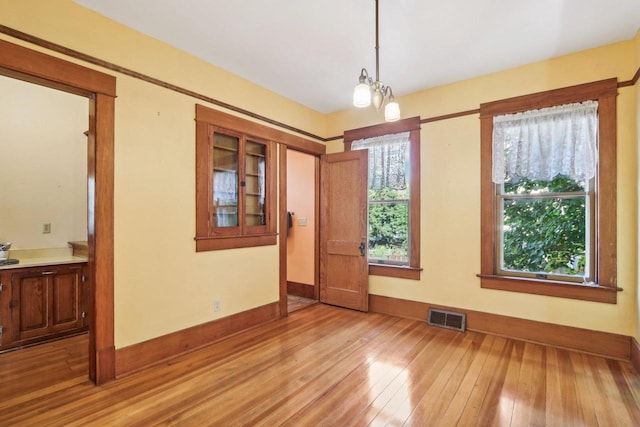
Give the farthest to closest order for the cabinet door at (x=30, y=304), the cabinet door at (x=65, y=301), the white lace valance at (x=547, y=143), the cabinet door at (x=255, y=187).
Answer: the cabinet door at (x=255, y=187) < the cabinet door at (x=65, y=301) < the cabinet door at (x=30, y=304) < the white lace valance at (x=547, y=143)

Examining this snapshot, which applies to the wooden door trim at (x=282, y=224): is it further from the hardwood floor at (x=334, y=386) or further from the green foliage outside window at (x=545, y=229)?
the green foliage outside window at (x=545, y=229)

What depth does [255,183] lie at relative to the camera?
379cm

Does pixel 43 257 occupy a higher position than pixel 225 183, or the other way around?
pixel 225 183

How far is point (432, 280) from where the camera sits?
383 centimetres

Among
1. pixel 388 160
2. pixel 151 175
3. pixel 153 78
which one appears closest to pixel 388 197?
pixel 388 160

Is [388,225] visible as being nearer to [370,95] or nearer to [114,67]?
[370,95]

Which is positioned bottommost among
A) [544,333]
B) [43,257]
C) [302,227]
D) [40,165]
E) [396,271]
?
[544,333]

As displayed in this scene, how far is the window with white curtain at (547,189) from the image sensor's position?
2969 mm

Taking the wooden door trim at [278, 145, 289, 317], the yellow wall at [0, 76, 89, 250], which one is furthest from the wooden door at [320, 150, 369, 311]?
the yellow wall at [0, 76, 89, 250]

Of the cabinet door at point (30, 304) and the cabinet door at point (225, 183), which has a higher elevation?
the cabinet door at point (225, 183)

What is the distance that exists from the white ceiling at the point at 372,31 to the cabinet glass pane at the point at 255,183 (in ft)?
2.59

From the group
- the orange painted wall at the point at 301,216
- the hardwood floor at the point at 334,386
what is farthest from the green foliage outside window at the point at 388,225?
the hardwood floor at the point at 334,386

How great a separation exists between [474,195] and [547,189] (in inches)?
26.9

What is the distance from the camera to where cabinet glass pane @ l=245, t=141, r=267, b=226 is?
145 inches
